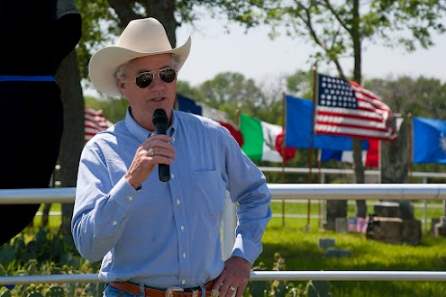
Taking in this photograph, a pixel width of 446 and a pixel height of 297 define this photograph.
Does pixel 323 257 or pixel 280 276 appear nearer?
pixel 280 276

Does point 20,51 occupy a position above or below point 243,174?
above

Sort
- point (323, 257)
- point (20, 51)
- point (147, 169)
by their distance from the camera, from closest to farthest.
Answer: point (147, 169), point (20, 51), point (323, 257)

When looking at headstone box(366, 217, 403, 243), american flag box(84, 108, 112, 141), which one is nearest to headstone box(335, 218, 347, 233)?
headstone box(366, 217, 403, 243)

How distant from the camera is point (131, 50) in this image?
9.82ft

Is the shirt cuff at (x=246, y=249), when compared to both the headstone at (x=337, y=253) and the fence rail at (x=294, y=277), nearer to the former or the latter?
the fence rail at (x=294, y=277)

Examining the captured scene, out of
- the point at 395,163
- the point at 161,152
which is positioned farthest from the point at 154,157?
the point at 395,163

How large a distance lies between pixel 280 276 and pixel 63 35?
1206 mm

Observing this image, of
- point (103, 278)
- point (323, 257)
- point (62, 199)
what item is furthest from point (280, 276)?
point (323, 257)

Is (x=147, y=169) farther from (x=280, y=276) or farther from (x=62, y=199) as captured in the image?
(x=280, y=276)

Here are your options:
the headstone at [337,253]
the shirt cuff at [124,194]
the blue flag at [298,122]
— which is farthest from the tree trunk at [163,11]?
the shirt cuff at [124,194]

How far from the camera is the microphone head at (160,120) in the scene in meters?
2.72

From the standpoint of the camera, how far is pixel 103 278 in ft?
10.0

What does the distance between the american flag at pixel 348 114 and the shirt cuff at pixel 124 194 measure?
56.0ft

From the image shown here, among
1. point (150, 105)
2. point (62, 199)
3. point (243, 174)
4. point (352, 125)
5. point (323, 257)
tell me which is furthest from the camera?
point (352, 125)
